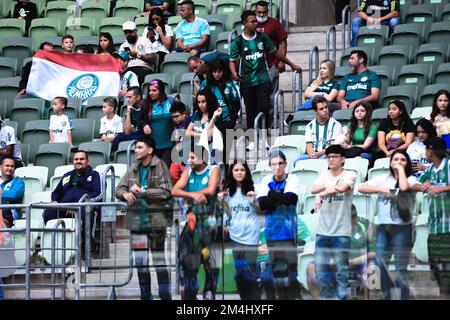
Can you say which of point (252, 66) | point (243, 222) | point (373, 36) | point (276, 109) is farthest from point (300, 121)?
point (243, 222)

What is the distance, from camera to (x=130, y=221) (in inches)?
574

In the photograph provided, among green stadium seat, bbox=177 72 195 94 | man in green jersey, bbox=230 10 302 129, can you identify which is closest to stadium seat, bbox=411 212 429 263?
man in green jersey, bbox=230 10 302 129

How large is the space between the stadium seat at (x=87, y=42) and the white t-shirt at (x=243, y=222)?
9790 mm

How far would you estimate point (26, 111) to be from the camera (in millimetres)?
22219

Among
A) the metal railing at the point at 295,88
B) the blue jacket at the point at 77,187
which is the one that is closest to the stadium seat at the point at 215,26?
the metal railing at the point at 295,88

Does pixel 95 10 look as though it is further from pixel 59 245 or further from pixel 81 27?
pixel 59 245

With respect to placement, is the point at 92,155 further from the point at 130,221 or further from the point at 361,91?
the point at 130,221

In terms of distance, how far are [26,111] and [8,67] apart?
1606 mm

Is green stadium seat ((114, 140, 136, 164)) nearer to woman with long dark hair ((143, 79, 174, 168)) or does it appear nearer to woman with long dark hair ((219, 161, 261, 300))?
woman with long dark hair ((143, 79, 174, 168))

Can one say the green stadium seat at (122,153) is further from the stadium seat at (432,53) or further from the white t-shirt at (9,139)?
the stadium seat at (432,53)

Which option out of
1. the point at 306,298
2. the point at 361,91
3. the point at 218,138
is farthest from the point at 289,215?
the point at 361,91

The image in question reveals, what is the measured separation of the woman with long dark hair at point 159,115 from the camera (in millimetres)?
19656

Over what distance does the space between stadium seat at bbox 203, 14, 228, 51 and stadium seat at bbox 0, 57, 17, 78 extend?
10.1 ft

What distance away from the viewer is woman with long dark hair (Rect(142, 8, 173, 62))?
2266 centimetres
